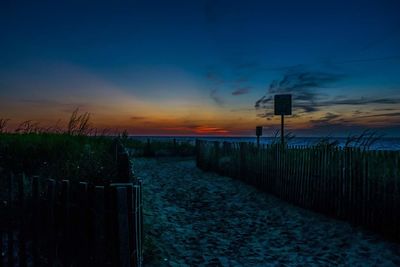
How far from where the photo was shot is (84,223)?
3.43 metres

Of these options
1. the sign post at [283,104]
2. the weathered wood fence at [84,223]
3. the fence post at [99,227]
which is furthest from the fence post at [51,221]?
the sign post at [283,104]

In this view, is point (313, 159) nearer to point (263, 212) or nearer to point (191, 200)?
point (263, 212)

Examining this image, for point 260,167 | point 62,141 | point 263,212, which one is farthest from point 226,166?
point 62,141

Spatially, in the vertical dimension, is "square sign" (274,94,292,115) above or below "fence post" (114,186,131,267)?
above

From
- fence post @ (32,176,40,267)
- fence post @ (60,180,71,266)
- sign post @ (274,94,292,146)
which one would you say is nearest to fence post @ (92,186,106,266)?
fence post @ (60,180,71,266)

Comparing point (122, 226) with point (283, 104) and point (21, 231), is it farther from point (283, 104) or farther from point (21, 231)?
point (283, 104)

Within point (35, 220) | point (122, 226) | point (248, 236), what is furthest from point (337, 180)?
point (35, 220)

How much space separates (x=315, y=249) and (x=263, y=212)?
2580 mm

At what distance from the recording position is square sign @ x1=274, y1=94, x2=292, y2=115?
1178cm

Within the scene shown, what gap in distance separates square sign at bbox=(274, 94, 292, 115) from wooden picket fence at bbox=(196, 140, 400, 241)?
1.50 m

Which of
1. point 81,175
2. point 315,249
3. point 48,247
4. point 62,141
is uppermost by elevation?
point 62,141

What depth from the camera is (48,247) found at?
365 centimetres

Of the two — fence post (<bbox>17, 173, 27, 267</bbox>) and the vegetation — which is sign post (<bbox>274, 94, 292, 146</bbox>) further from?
fence post (<bbox>17, 173, 27, 267</bbox>)

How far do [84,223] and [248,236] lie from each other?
3817mm
